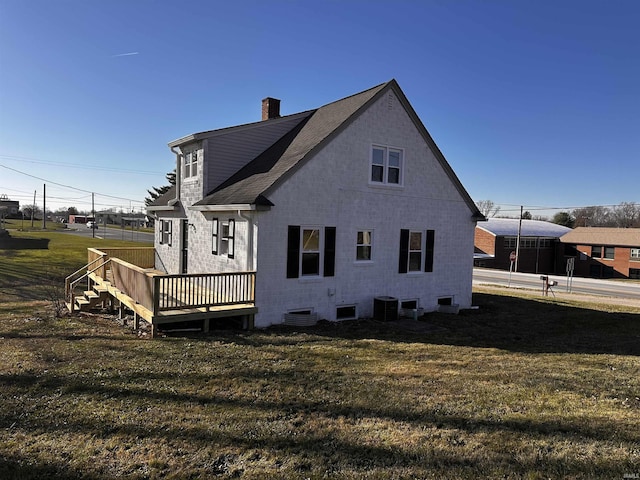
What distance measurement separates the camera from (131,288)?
1106 cm

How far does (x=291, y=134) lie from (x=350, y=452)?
12096 mm

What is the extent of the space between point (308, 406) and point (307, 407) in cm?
4

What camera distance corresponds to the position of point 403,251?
46.2ft

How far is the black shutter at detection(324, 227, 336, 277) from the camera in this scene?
12.3m

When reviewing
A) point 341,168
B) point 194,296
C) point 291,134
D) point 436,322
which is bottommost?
point 436,322

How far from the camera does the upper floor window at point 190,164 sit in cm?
1424

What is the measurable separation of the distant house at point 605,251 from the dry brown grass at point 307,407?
48.6m

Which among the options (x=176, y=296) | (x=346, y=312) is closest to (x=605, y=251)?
(x=346, y=312)

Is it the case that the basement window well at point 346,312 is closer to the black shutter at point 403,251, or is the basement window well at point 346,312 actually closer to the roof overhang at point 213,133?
the black shutter at point 403,251

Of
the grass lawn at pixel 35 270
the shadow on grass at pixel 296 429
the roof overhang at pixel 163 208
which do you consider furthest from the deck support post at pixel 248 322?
the grass lawn at pixel 35 270

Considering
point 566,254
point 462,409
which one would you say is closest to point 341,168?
point 462,409

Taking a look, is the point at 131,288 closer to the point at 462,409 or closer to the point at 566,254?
the point at 462,409

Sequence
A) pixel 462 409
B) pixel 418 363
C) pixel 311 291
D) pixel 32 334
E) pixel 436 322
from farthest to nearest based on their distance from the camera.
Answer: pixel 436 322, pixel 311 291, pixel 32 334, pixel 418 363, pixel 462 409

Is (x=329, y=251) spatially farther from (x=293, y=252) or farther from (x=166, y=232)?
(x=166, y=232)
